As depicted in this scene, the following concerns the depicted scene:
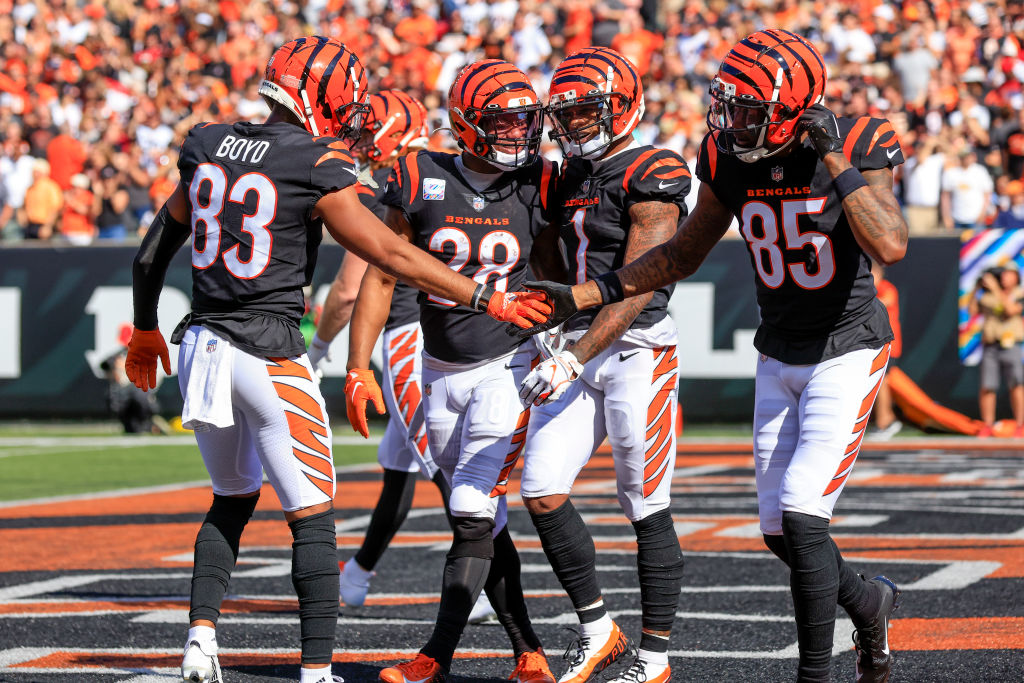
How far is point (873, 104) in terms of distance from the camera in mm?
15508

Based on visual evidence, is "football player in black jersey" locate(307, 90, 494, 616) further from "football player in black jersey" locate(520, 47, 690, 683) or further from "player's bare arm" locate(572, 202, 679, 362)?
"player's bare arm" locate(572, 202, 679, 362)

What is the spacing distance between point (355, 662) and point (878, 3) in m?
14.4

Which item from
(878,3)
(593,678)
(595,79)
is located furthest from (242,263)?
(878,3)

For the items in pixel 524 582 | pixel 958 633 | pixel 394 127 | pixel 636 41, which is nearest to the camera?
pixel 958 633

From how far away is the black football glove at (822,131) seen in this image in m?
4.06

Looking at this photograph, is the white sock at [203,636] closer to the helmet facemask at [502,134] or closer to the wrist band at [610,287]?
the wrist band at [610,287]

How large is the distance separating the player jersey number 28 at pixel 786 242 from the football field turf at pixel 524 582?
1.35 meters

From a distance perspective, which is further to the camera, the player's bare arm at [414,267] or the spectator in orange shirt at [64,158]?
the spectator in orange shirt at [64,158]

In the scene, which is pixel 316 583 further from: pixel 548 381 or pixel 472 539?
pixel 548 381

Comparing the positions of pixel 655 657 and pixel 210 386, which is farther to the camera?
pixel 655 657

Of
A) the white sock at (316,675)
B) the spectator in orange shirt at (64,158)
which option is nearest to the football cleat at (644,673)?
the white sock at (316,675)

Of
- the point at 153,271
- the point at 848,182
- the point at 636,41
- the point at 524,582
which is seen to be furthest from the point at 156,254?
the point at 636,41

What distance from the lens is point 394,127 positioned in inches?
255

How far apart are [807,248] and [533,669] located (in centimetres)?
158
